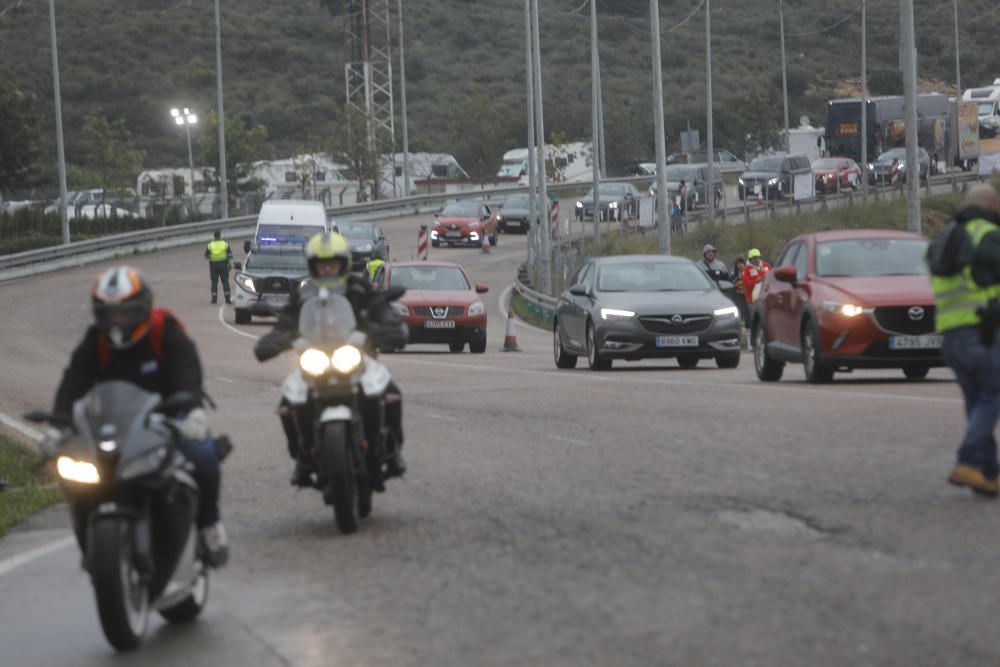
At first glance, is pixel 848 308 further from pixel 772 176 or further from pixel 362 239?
pixel 772 176

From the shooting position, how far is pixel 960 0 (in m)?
158

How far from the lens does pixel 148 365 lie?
8.38 m

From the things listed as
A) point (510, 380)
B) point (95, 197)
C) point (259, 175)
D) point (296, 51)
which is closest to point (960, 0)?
point (296, 51)

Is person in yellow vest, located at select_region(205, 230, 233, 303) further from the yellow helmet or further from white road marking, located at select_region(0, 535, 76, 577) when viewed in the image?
the yellow helmet

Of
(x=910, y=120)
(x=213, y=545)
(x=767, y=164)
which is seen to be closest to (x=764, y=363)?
(x=910, y=120)

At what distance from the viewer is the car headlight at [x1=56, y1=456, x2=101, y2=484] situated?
25.5 ft

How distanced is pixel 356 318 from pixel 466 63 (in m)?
135

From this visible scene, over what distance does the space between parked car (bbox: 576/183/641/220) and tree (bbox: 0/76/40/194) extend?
28.8 meters

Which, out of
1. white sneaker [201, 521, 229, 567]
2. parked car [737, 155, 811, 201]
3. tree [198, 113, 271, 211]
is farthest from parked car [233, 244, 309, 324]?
tree [198, 113, 271, 211]

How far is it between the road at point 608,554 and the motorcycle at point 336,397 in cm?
38

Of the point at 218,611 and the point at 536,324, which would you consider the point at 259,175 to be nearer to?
the point at 536,324

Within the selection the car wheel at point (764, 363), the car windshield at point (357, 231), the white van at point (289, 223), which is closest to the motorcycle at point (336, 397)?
the car wheel at point (764, 363)

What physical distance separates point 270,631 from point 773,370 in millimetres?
13733

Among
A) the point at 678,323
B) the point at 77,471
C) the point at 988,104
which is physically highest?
the point at 988,104
